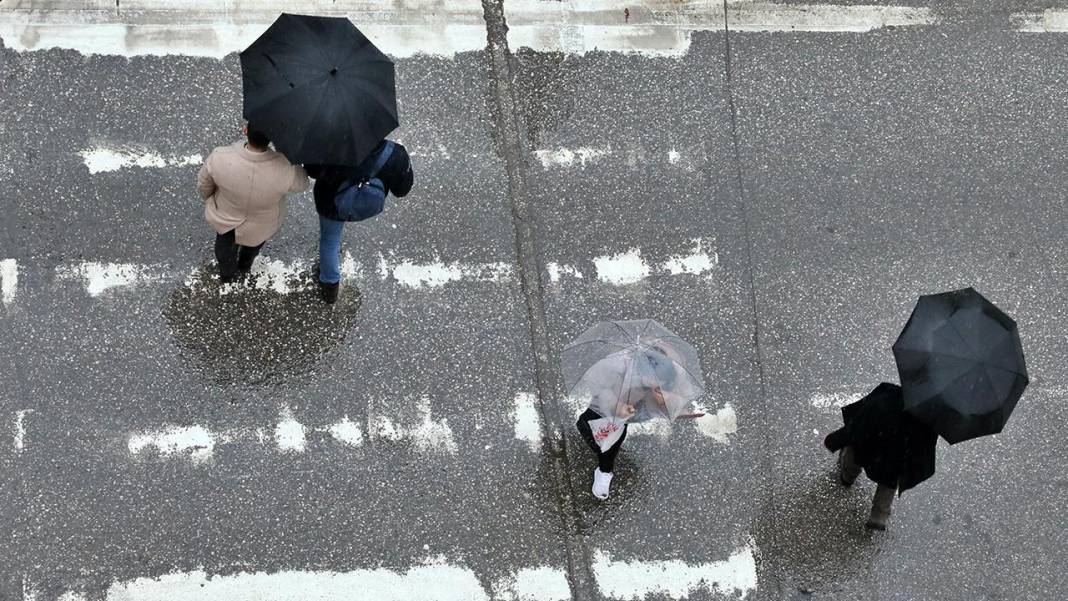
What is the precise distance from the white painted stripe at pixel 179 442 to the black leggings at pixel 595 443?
1971mm

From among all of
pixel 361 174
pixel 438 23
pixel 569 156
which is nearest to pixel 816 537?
pixel 569 156

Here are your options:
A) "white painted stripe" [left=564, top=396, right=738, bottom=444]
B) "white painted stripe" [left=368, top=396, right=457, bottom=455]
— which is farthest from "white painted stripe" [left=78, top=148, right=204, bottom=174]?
"white painted stripe" [left=564, top=396, right=738, bottom=444]

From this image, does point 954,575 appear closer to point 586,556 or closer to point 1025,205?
point 586,556

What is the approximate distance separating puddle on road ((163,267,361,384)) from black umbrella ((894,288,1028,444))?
3.08m

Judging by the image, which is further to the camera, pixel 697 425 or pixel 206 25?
pixel 206 25

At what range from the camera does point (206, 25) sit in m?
7.59

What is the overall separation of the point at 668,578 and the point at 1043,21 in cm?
495

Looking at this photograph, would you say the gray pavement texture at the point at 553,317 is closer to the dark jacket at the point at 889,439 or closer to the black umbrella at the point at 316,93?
the dark jacket at the point at 889,439

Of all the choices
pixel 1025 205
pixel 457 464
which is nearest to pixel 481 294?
pixel 457 464

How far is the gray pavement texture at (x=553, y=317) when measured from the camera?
635cm

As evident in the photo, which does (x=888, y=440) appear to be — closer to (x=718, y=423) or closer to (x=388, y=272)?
(x=718, y=423)

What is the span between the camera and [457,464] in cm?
653

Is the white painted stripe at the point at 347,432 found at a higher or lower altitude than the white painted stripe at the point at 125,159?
lower

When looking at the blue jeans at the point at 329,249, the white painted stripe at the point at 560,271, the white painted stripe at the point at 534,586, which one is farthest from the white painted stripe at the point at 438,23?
the white painted stripe at the point at 534,586
